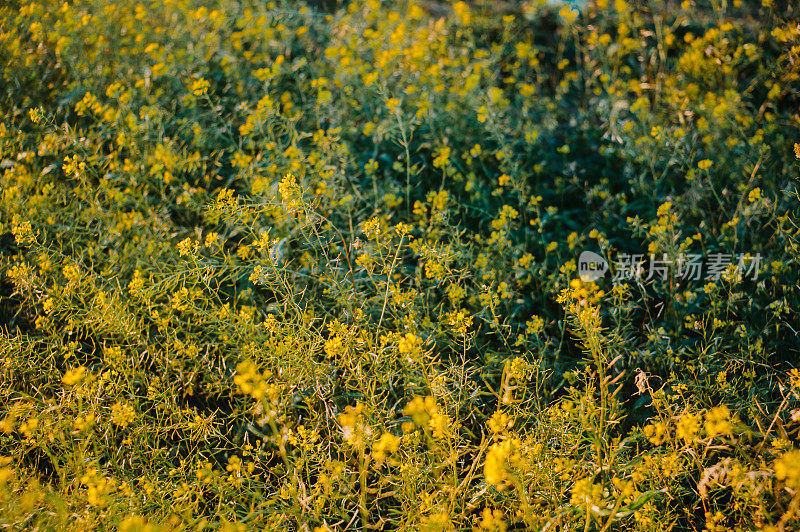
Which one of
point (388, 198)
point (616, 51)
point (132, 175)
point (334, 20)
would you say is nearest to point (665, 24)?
point (616, 51)

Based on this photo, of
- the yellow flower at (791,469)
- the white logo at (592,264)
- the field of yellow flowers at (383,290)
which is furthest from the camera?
the white logo at (592,264)

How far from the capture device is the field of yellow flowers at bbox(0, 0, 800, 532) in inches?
77.5

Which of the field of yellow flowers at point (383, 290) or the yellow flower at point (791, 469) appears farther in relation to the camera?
the field of yellow flowers at point (383, 290)

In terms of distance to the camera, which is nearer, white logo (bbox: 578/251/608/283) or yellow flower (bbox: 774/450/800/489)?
yellow flower (bbox: 774/450/800/489)

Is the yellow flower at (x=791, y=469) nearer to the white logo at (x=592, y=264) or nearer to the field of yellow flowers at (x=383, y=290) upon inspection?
the field of yellow flowers at (x=383, y=290)

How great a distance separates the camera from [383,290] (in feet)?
8.63

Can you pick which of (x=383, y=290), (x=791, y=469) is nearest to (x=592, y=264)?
(x=383, y=290)

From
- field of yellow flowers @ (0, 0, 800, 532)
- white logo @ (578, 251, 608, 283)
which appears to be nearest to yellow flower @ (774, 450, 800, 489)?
field of yellow flowers @ (0, 0, 800, 532)

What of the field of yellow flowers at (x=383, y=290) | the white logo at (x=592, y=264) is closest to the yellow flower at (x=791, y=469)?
the field of yellow flowers at (x=383, y=290)

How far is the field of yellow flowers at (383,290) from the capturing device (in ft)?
6.46

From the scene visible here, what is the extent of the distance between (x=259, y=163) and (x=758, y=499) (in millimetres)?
2783

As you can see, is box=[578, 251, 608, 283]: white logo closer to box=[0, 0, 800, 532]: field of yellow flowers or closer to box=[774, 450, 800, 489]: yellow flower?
box=[0, 0, 800, 532]: field of yellow flowers

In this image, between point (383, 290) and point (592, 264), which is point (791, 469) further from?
point (383, 290)

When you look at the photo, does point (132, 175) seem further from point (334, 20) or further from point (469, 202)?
point (334, 20)
